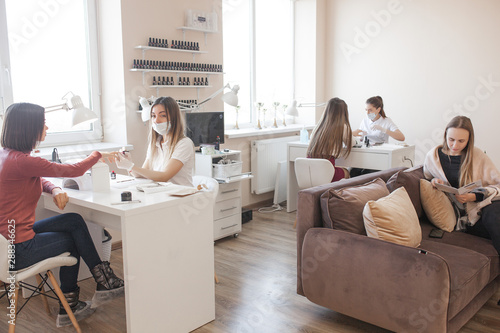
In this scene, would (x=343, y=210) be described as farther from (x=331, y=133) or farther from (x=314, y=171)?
(x=331, y=133)

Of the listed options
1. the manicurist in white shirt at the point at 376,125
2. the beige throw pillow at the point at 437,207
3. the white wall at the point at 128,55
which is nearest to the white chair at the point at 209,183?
the white wall at the point at 128,55

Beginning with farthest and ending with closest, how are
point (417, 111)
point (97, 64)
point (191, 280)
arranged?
point (417, 111) < point (97, 64) < point (191, 280)

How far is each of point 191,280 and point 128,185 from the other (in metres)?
0.71

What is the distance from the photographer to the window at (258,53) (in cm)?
529

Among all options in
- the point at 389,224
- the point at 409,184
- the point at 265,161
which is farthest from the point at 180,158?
the point at 265,161

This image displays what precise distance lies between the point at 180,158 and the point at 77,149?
1.06m

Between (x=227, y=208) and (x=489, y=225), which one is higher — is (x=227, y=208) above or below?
below

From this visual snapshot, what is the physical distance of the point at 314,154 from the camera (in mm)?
4230

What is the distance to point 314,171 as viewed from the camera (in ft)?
13.6

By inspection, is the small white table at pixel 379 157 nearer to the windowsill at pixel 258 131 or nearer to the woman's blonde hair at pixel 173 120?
the windowsill at pixel 258 131

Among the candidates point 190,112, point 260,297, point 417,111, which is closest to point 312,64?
point 417,111

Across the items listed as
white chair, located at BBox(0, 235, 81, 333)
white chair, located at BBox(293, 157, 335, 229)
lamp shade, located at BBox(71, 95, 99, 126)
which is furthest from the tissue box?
white chair, located at BBox(0, 235, 81, 333)

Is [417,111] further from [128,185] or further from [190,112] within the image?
[128,185]

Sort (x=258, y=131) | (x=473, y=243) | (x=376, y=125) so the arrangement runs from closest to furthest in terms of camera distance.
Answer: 1. (x=473, y=243)
2. (x=376, y=125)
3. (x=258, y=131)
